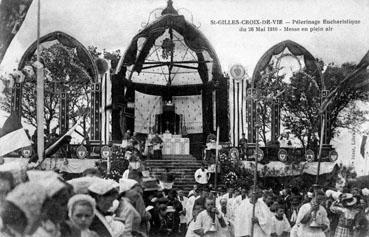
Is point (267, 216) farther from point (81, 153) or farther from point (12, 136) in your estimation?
point (12, 136)

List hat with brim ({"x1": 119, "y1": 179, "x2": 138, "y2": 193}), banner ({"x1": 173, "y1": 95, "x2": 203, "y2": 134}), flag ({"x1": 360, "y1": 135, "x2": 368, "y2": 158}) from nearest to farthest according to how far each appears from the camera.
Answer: hat with brim ({"x1": 119, "y1": 179, "x2": 138, "y2": 193}) < flag ({"x1": 360, "y1": 135, "x2": 368, "y2": 158}) < banner ({"x1": 173, "y1": 95, "x2": 203, "y2": 134})

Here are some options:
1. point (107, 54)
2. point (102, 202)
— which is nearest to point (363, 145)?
point (107, 54)

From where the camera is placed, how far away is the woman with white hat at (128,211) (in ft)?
17.2

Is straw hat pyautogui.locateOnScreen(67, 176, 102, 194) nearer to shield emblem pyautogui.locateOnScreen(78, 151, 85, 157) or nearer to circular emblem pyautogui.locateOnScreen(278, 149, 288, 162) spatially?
shield emblem pyautogui.locateOnScreen(78, 151, 85, 157)

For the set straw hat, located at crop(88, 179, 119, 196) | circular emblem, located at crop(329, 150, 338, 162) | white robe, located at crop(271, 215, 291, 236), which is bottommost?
white robe, located at crop(271, 215, 291, 236)

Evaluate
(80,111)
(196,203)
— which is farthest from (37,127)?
(196,203)

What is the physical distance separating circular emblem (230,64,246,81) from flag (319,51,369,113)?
3.75 feet

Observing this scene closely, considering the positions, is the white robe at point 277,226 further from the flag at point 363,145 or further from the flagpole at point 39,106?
the flagpole at point 39,106

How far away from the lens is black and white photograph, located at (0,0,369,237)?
763 cm

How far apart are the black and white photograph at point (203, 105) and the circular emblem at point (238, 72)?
20mm

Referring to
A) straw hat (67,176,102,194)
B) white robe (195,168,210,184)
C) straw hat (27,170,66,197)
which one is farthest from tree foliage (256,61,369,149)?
straw hat (27,170,66,197)

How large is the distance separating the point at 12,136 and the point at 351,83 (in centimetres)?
440

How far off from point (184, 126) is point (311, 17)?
225 cm

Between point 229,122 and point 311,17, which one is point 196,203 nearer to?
point 229,122
